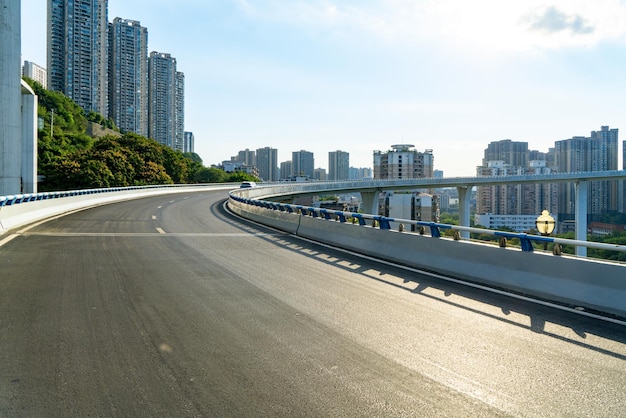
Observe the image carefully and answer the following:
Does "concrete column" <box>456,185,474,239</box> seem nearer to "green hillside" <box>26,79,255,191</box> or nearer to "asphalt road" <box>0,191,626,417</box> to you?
"green hillside" <box>26,79,255,191</box>

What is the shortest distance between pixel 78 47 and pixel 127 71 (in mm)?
21713

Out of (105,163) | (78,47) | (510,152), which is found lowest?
(105,163)

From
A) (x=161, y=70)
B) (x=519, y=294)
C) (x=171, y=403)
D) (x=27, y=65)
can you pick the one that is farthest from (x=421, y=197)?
(x=27, y=65)

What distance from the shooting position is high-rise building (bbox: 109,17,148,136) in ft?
583

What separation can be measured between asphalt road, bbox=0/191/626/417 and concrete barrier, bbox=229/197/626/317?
0.72 meters

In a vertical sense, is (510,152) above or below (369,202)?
above

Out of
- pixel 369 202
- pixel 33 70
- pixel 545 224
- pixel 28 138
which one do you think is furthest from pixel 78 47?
pixel 545 224

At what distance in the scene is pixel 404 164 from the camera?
6220 inches

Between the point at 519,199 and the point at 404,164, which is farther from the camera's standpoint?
the point at 404,164

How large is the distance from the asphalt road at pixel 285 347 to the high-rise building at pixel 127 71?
18727 centimetres

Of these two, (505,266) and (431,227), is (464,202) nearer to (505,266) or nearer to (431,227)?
(431,227)

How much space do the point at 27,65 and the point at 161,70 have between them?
47800 millimetres

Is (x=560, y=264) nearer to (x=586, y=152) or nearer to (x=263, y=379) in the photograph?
(x=263, y=379)

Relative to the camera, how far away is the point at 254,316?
697 centimetres
